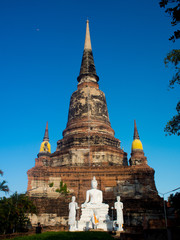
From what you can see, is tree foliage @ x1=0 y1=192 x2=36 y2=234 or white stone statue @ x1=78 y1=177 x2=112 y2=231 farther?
tree foliage @ x1=0 y1=192 x2=36 y2=234

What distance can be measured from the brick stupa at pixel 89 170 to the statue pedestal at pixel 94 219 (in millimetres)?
5479

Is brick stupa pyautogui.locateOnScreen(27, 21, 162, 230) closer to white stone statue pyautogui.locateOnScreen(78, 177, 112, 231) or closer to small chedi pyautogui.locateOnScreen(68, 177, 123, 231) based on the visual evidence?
white stone statue pyautogui.locateOnScreen(78, 177, 112, 231)

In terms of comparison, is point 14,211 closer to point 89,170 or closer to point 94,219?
point 94,219

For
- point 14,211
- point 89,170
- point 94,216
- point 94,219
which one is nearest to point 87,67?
point 89,170

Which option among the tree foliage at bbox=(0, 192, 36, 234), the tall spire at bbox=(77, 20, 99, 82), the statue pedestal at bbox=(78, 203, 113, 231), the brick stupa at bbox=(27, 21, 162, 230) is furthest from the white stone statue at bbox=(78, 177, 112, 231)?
the tall spire at bbox=(77, 20, 99, 82)

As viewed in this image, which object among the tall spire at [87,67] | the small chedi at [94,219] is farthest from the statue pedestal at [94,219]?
the tall spire at [87,67]

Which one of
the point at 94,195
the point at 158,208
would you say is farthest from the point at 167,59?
the point at 158,208

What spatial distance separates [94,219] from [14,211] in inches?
267

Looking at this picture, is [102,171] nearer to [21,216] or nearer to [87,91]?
[21,216]

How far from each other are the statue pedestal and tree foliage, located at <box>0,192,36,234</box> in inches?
214

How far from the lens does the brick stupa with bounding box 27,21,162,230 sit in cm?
2111

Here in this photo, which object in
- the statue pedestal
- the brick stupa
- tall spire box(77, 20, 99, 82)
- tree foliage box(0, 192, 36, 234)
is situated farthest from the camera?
tall spire box(77, 20, 99, 82)

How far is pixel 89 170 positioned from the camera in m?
25.0

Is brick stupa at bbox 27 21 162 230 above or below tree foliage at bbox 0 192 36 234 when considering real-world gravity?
above
